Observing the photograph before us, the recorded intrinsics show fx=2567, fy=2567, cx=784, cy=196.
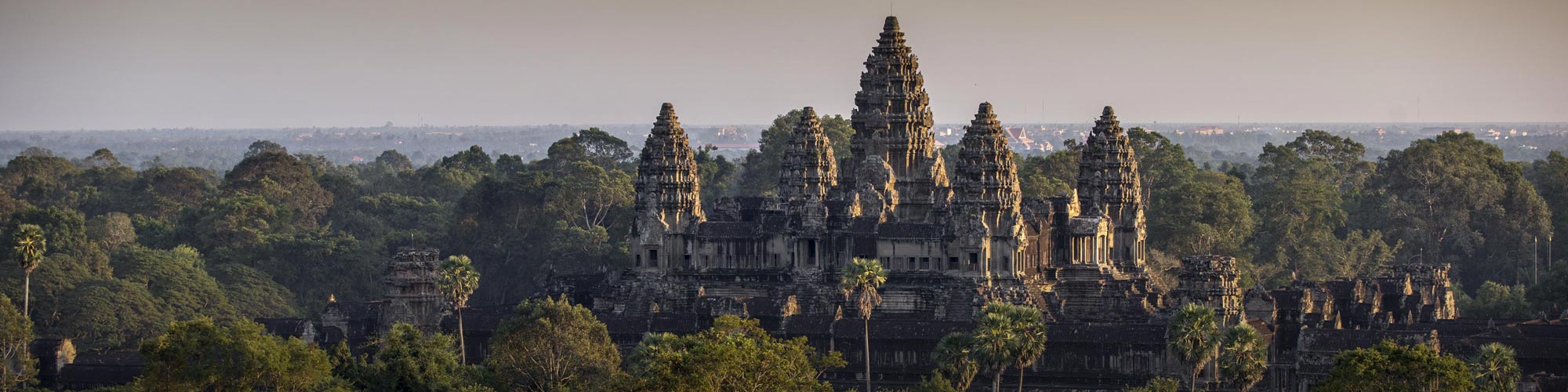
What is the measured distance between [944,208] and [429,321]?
19688 mm

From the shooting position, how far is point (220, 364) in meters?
77.3

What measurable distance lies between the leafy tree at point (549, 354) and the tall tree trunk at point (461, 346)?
813 cm

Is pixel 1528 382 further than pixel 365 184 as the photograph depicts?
No

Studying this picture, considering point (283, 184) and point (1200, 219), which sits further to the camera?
point (283, 184)

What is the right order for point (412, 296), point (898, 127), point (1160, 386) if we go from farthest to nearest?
point (898, 127)
point (412, 296)
point (1160, 386)

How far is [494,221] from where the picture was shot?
13600 centimetres

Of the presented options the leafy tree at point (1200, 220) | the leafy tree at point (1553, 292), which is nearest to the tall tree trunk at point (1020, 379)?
the leafy tree at point (1553, 292)

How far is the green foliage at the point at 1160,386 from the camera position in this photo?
7519 centimetres

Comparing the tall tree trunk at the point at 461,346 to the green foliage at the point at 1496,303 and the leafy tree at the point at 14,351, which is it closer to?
the leafy tree at the point at 14,351

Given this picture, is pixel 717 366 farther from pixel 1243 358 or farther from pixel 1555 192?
pixel 1555 192

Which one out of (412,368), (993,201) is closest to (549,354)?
(412,368)

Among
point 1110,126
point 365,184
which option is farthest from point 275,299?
point 365,184

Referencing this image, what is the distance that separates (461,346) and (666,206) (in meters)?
10.8

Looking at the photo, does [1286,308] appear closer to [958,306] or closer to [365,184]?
[958,306]
